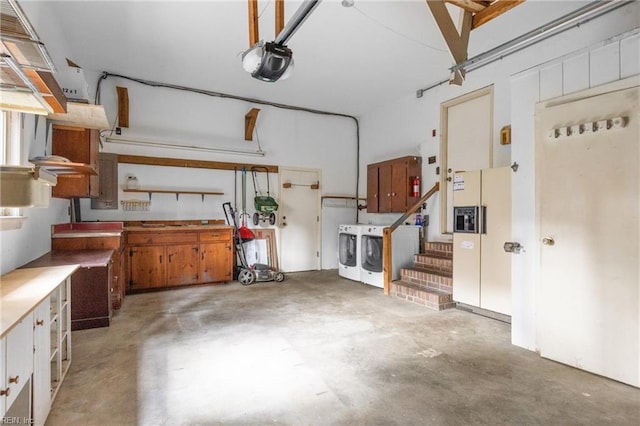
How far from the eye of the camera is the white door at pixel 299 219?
21.5 ft

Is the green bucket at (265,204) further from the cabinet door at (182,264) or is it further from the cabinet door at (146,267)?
the cabinet door at (146,267)

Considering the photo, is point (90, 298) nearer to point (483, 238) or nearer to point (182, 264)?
point (182, 264)

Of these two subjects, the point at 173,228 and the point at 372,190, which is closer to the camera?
the point at 173,228

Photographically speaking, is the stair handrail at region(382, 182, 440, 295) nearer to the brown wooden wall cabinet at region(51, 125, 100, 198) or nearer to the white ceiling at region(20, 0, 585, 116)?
the white ceiling at region(20, 0, 585, 116)

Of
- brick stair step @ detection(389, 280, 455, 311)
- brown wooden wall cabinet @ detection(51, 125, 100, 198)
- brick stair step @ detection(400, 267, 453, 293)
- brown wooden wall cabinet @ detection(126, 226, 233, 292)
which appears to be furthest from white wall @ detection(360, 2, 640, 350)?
brown wooden wall cabinet @ detection(51, 125, 100, 198)

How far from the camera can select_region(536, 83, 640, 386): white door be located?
7.54 feet

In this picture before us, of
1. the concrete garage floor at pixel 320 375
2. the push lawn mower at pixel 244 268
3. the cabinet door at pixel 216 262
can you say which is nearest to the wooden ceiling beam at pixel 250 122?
the push lawn mower at pixel 244 268

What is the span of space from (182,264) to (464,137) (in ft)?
15.8

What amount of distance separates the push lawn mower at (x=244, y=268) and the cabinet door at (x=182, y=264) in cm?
75

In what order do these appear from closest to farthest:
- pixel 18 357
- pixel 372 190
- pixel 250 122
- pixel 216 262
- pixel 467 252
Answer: pixel 18 357
pixel 467 252
pixel 216 262
pixel 250 122
pixel 372 190

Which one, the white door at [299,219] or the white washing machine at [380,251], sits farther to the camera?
the white door at [299,219]

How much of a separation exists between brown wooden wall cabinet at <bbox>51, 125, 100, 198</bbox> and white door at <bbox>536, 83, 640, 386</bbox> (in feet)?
14.3

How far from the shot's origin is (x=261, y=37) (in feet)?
13.3

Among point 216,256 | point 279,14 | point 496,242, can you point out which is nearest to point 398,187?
point 496,242
